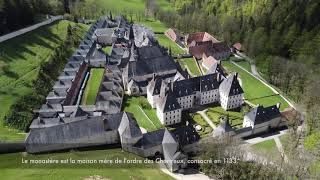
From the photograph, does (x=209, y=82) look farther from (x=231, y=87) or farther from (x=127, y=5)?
(x=127, y=5)

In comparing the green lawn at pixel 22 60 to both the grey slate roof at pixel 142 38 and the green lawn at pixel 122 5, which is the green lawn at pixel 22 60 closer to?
the grey slate roof at pixel 142 38

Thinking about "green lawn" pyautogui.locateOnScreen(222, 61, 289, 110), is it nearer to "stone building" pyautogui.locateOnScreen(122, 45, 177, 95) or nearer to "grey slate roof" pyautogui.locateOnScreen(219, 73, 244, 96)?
"grey slate roof" pyautogui.locateOnScreen(219, 73, 244, 96)

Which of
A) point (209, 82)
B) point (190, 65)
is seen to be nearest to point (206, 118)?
point (209, 82)

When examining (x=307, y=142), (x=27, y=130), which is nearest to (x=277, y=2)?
(x=307, y=142)

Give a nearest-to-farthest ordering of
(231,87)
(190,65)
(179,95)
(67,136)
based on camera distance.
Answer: (67,136)
(179,95)
(231,87)
(190,65)

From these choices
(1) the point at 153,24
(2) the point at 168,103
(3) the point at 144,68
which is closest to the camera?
(2) the point at 168,103

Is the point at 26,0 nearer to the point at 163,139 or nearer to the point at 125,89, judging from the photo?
the point at 125,89

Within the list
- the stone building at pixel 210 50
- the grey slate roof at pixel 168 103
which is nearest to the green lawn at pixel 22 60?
the grey slate roof at pixel 168 103

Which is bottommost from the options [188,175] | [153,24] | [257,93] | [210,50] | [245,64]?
[188,175]
